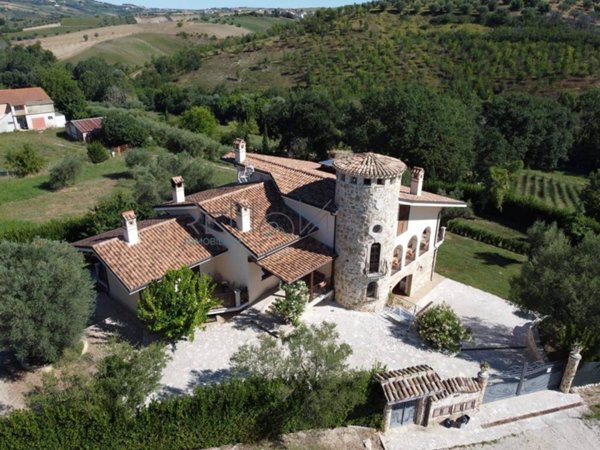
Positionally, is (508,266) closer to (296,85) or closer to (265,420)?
(265,420)

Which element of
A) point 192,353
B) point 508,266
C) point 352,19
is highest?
point 352,19

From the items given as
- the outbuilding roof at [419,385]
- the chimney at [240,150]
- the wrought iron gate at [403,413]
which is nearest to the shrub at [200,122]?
the chimney at [240,150]

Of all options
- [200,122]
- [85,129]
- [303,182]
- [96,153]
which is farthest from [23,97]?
[303,182]

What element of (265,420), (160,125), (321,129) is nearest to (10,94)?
(160,125)

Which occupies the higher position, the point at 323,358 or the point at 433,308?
the point at 323,358

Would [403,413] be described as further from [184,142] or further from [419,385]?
[184,142]

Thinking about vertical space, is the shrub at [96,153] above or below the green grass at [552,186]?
above

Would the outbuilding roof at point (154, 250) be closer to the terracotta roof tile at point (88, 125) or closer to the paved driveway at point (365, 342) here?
the paved driveway at point (365, 342)
